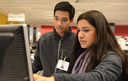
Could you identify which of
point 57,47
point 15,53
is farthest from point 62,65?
point 15,53

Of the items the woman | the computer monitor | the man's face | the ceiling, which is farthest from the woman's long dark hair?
the ceiling

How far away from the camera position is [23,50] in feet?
1.27

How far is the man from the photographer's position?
1.12m

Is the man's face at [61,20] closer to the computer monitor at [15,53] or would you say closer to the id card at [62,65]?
the id card at [62,65]

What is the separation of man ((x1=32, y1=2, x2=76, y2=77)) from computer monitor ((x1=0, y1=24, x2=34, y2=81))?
73cm

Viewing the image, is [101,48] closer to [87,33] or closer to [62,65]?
[87,33]

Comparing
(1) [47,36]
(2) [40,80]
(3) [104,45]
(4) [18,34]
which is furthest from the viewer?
(1) [47,36]

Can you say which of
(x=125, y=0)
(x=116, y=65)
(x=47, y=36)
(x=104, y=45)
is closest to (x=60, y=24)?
(x=47, y=36)

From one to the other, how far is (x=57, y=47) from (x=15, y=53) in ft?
2.59

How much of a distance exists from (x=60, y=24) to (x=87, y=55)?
17.4 inches

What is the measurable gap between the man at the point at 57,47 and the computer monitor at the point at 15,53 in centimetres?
73

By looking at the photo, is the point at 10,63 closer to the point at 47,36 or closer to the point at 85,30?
the point at 85,30

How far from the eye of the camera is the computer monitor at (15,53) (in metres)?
0.38

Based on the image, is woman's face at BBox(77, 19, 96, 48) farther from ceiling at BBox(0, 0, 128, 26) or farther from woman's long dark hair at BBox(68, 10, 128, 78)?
ceiling at BBox(0, 0, 128, 26)
